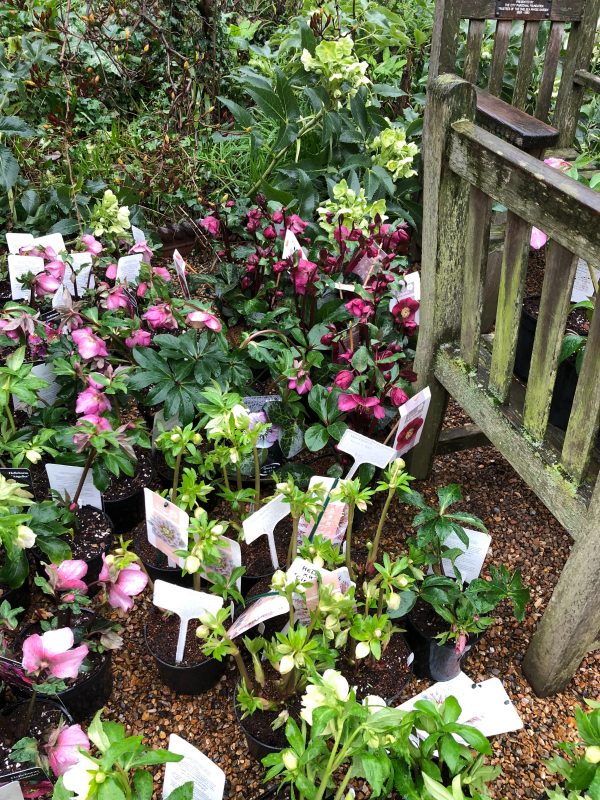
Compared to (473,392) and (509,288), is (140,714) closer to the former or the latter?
(473,392)

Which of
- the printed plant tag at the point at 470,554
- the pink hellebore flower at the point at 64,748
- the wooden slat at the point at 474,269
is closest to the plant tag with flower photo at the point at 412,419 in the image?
the wooden slat at the point at 474,269

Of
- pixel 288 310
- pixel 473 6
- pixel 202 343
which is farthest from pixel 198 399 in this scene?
pixel 473 6

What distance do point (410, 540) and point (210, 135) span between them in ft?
7.59

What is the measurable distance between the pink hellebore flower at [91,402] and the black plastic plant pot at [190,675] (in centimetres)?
47

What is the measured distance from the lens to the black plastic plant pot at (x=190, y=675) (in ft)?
4.38

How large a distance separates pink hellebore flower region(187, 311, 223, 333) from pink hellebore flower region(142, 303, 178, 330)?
85 mm

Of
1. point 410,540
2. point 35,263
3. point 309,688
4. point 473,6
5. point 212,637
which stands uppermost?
point 473,6

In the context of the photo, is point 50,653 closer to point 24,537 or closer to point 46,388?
point 24,537

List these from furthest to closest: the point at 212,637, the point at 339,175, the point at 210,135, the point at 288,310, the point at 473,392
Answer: the point at 210,135 < the point at 339,175 < the point at 288,310 < the point at 473,392 < the point at 212,637

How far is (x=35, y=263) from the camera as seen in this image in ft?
5.53

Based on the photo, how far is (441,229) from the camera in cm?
145

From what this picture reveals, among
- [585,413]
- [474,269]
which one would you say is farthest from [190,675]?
[474,269]

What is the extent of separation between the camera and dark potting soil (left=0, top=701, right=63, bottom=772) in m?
1.12

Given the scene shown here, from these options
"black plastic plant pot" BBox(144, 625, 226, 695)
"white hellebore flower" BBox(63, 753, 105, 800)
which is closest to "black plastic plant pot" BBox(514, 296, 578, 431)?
"black plastic plant pot" BBox(144, 625, 226, 695)
